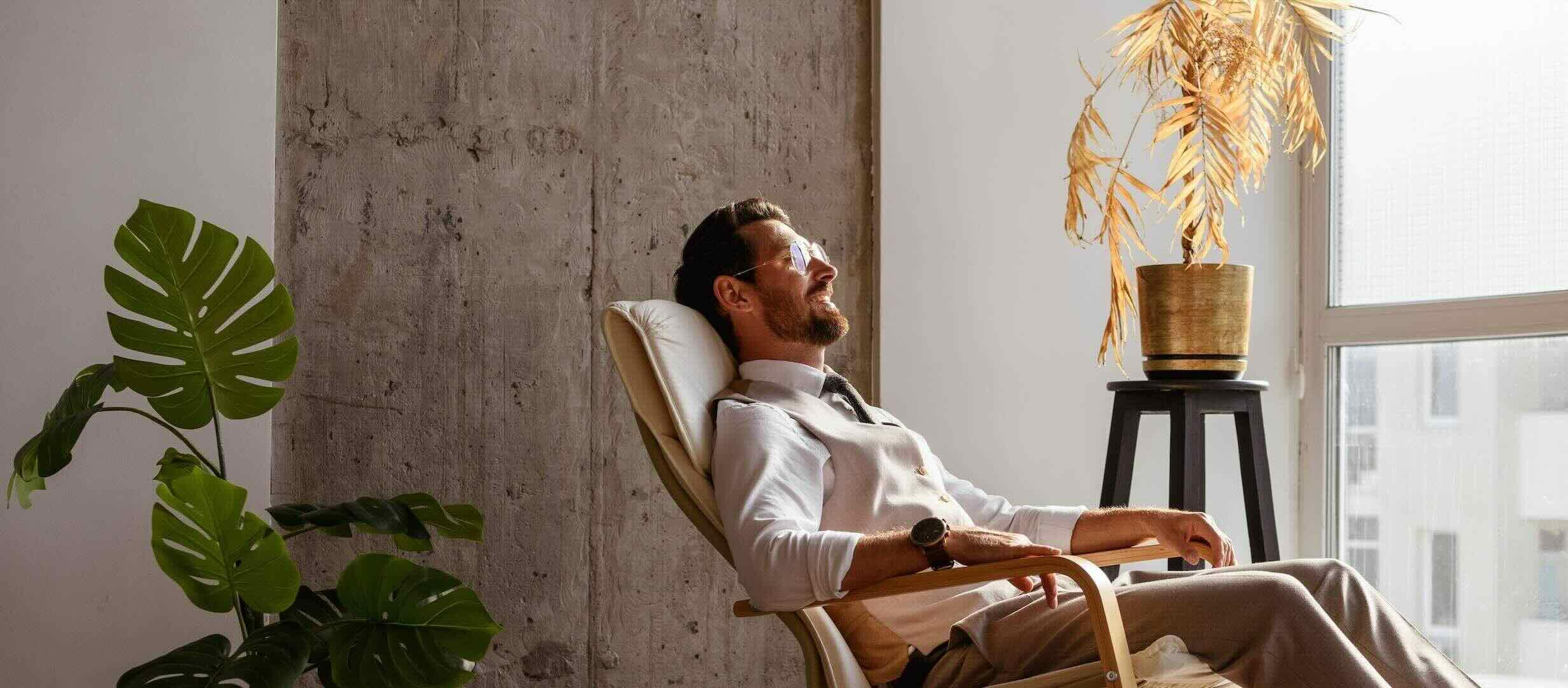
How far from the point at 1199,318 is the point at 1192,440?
27cm

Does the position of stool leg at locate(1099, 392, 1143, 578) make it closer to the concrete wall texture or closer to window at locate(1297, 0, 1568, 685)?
the concrete wall texture

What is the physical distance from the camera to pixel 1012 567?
1494mm

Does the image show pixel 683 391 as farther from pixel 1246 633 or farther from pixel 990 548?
pixel 1246 633

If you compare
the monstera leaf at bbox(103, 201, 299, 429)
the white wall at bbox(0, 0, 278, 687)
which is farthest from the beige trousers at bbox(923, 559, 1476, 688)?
the white wall at bbox(0, 0, 278, 687)

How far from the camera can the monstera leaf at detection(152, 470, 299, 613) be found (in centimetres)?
170

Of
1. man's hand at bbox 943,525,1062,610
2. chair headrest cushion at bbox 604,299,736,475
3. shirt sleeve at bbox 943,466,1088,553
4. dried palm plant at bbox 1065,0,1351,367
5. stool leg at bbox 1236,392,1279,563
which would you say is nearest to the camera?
man's hand at bbox 943,525,1062,610

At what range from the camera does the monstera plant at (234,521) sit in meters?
1.74

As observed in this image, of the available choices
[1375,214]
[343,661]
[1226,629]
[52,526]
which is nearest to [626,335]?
[343,661]

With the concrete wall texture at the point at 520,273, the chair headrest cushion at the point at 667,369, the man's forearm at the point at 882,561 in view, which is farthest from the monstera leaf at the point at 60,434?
the man's forearm at the point at 882,561

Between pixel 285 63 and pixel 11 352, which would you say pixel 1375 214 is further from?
pixel 11 352

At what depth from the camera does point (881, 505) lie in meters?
1.94

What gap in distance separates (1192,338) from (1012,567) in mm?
1290

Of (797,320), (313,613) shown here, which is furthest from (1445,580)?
(313,613)

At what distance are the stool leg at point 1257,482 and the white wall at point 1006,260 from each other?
58 cm
